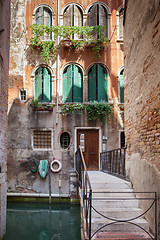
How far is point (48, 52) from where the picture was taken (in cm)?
1199

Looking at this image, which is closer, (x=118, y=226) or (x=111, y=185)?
(x=118, y=226)

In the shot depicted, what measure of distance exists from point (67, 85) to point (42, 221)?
644 cm

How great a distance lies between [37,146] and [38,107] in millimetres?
1916

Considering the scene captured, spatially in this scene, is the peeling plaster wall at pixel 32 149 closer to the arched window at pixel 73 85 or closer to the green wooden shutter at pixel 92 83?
the arched window at pixel 73 85

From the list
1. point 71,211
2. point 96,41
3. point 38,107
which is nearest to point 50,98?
Result: point 38,107

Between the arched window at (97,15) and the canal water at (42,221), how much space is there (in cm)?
884

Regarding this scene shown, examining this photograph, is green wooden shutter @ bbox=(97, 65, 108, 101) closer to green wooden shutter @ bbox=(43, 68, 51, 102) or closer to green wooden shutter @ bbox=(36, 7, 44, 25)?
green wooden shutter @ bbox=(43, 68, 51, 102)

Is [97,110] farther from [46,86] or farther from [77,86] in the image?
[46,86]

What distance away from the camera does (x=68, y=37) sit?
39.6 feet

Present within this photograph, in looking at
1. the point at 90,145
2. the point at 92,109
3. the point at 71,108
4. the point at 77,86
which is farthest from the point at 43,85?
the point at 90,145

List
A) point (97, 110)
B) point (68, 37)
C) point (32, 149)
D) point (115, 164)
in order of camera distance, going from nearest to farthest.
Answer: point (115, 164)
point (97, 110)
point (32, 149)
point (68, 37)

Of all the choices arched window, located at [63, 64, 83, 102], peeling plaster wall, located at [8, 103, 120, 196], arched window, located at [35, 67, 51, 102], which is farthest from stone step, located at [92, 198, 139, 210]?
arched window, located at [35, 67, 51, 102]

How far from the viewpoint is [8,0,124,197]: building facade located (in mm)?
11695

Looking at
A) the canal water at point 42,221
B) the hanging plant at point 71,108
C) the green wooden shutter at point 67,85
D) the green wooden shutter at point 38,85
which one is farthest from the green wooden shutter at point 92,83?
the canal water at point 42,221
